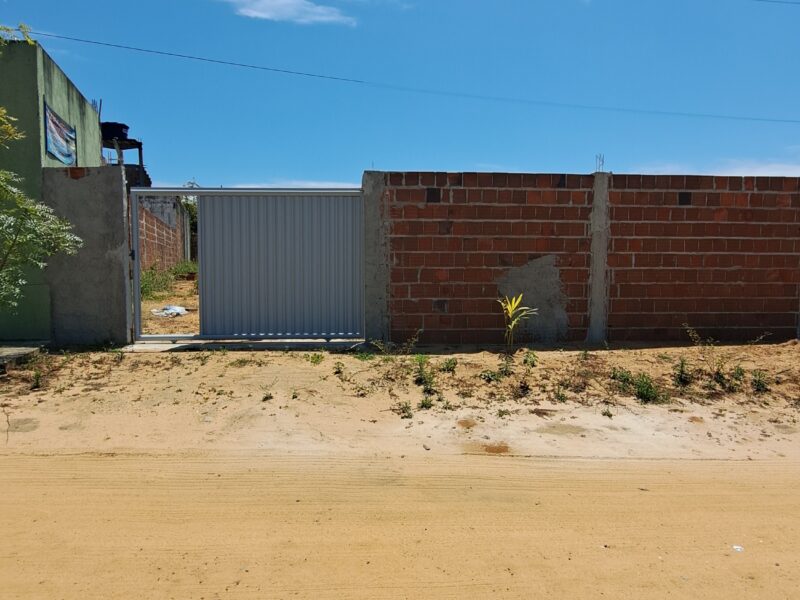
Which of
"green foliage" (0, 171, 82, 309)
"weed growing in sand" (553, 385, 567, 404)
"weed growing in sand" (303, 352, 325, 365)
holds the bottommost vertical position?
"weed growing in sand" (553, 385, 567, 404)

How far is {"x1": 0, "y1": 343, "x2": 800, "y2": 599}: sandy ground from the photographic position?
2777 mm

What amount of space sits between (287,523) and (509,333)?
4868 millimetres

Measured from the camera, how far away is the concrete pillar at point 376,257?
7766mm

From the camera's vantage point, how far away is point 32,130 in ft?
24.9

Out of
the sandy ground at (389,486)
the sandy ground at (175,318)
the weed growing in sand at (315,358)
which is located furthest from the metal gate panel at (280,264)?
the sandy ground at (175,318)

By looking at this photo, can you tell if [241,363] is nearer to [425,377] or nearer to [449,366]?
[425,377]

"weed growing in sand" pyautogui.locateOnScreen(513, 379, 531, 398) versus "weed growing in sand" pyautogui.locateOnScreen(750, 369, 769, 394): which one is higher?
"weed growing in sand" pyautogui.locateOnScreen(750, 369, 769, 394)

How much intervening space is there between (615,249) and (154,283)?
12.2 meters

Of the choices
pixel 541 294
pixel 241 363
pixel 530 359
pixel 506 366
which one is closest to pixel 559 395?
pixel 506 366

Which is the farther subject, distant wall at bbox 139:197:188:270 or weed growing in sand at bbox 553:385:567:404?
distant wall at bbox 139:197:188:270

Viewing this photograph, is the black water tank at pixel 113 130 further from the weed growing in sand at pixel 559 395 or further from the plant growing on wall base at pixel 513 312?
the weed growing in sand at pixel 559 395

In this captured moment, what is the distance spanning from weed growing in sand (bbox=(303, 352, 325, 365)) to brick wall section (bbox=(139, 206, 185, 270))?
7952 millimetres

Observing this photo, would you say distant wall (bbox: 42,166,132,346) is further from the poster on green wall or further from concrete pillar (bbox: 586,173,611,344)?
concrete pillar (bbox: 586,173,611,344)

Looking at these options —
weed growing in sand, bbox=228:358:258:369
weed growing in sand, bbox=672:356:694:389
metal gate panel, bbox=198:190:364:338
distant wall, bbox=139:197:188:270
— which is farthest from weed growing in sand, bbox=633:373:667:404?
distant wall, bbox=139:197:188:270
